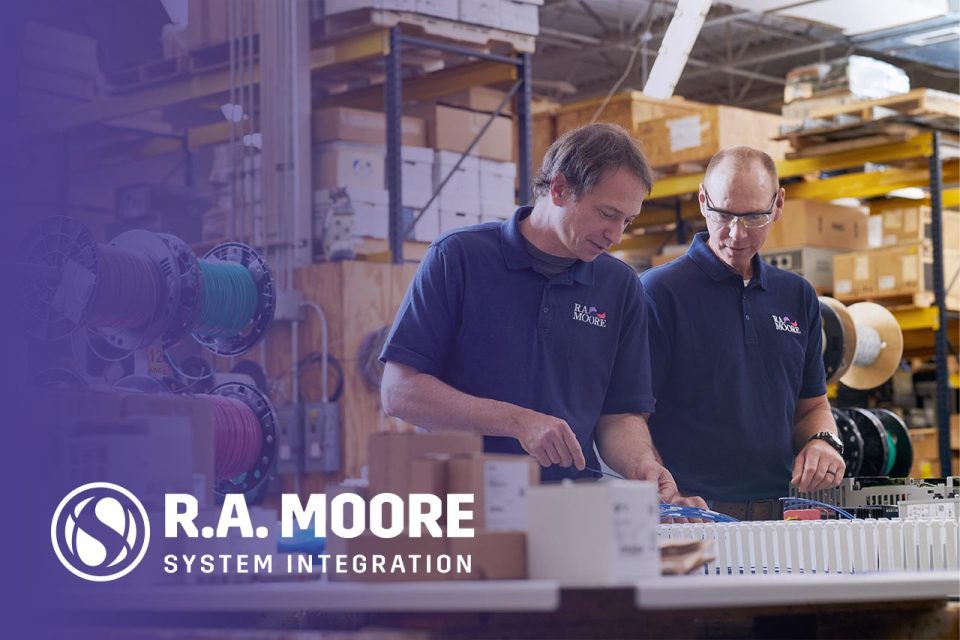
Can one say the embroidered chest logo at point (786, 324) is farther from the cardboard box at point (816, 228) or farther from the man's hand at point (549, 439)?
the cardboard box at point (816, 228)

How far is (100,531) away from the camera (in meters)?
2.34

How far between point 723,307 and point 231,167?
4738 millimetres

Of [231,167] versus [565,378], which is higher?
[231,167]

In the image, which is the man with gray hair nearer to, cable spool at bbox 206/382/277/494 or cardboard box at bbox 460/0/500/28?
cable spool at bbox 206/382/277/494

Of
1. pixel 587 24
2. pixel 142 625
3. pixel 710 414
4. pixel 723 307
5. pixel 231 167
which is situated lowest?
pixel 142 625

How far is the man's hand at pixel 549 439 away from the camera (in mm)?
2928

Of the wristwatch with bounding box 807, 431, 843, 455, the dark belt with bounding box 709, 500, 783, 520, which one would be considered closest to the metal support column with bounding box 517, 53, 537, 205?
the wristwatch with bounding box 807, 431, 843, 455

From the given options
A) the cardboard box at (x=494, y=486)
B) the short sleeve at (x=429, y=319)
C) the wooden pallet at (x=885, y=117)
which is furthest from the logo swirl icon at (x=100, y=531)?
the wooden pallet at (x=885, y=117)

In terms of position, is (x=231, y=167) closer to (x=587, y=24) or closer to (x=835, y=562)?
(x=835, y=562)

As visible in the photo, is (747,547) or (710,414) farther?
(710,414)

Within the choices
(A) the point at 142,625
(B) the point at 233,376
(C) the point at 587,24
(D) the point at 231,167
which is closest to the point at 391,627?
(A) the point at 142,625

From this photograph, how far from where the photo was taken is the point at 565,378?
3.44 meters

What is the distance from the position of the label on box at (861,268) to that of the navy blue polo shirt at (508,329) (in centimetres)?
566

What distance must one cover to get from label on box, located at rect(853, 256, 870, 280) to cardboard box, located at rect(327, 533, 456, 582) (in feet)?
23.4
